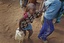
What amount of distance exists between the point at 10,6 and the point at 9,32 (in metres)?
1.37

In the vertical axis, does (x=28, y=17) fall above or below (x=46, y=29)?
above

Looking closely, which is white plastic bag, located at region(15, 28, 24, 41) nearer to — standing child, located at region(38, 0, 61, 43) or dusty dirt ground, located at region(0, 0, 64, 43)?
dusty dirt ground, located at region(0, 0, 64, 43)

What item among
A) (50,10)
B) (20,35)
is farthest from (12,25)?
(50,10)

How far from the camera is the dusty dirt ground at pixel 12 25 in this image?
442cm

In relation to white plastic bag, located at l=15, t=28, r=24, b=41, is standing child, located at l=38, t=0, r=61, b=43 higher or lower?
higher

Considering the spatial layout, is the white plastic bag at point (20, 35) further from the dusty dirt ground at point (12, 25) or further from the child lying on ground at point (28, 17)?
the dusty dirt ground at point (12, 25)

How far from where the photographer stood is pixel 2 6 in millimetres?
5719

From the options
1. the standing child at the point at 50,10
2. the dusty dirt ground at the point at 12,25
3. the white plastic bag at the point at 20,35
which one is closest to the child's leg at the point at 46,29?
the standing child at the point at 50,10

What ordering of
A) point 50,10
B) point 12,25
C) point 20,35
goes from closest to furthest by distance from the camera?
1. point 50,10
2. point 20,35
3. point 12,25

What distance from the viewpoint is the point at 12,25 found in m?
4.83

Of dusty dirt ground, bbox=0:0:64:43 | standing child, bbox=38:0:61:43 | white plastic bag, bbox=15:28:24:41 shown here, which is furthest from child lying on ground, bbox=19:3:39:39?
dusty dirt ground, bbox=0:0:64:43

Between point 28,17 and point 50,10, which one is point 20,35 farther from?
point 50,10

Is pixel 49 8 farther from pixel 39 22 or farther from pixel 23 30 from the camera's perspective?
pixel 39 22

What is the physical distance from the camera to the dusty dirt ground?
174 inches
